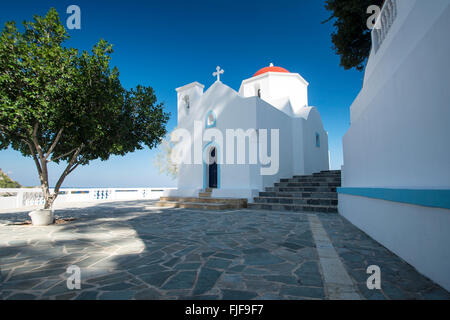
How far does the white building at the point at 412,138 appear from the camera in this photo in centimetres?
239

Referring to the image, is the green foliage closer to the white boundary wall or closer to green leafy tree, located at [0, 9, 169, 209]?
the white boundary wall

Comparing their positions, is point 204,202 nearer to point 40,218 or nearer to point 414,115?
point 40,218

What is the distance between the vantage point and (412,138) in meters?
3.03

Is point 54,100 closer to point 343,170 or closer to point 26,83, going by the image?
point 26,83

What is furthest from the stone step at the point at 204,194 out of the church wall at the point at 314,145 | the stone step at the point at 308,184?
the church wall at the point at 314,145

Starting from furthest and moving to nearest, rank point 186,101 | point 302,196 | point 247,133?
point 186,101 → point 247,133 → point 302,196

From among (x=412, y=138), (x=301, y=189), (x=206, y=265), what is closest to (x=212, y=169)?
(x=301, y=189)

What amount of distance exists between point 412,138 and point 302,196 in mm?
7185

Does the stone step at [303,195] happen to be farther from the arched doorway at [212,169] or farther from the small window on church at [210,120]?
the small window on church at [210,120]

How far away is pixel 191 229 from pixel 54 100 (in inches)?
198

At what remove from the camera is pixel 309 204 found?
9023mm

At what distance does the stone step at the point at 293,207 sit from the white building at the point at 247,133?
0.79m

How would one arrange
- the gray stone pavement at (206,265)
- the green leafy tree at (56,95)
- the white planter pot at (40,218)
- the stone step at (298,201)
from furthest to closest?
the stone step at (298,201), the white planter pot at (40,218), the green leafy tree at (56,95), the gray stone pavement at (206,265)
